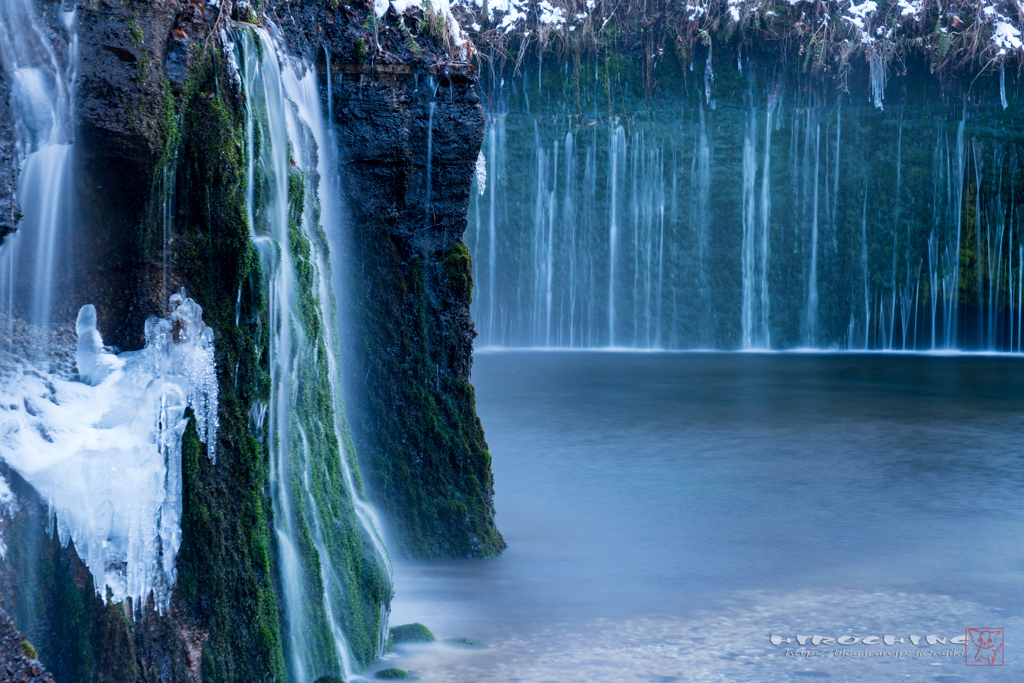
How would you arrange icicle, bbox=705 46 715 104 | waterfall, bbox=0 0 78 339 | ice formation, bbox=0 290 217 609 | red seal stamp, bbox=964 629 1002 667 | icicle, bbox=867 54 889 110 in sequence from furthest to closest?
icicle, bbox=705 46 715 104 < icicle, bbox=867 54 889 110 < red seal stamp, bbox=964 629 1002 667 < ice formation, bbox=0 290 217 609 < waterfall, bbox=0 0 78 339

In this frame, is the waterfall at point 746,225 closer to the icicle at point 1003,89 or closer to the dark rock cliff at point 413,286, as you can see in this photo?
the icicle at point 1003,89

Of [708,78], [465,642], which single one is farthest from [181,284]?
[708,78]

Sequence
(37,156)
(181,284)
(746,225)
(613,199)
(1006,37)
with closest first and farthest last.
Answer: (37,156)
(181,284)
(1006,37)
(746,225)
(613,199)

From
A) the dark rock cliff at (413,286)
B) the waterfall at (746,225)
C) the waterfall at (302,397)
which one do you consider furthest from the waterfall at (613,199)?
the waterfall at (302,397)

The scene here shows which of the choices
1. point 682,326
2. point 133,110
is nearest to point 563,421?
point 133,110

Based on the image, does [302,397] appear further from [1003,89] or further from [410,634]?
[1003,89]

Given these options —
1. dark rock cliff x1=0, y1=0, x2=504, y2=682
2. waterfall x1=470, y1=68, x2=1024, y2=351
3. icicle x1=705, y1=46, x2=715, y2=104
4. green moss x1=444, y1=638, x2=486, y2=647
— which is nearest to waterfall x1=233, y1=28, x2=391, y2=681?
dark rock cliff x1=0, y1=0, x2=504, y2=682

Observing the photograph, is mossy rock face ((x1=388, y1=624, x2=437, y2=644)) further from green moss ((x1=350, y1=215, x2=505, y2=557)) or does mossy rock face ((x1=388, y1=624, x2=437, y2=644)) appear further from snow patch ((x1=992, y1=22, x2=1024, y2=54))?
snow patch ((x1=992, y1=22, x2=1024, y2=54))

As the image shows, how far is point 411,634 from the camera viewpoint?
376 centimetres

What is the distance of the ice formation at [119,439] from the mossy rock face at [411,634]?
4.16ft

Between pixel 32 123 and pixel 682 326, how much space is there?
48.9 ft

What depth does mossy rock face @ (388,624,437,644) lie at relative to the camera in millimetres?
3738

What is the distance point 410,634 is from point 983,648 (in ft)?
7.48

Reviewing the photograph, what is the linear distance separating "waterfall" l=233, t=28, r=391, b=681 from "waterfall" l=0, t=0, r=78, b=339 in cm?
62
